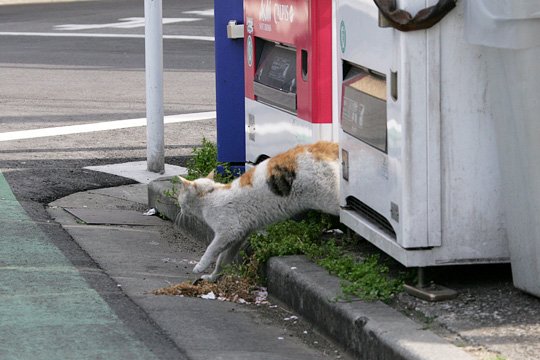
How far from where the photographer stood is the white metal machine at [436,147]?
5180 millimetres

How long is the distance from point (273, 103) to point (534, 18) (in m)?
2.82

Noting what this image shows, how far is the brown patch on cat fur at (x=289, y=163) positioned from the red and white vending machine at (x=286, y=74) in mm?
249

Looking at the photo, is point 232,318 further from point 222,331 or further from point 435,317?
point 435,317

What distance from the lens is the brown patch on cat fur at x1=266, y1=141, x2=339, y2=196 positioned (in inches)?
256

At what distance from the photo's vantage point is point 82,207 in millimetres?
8805

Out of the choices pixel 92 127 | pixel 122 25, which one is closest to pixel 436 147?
pixel 92 127

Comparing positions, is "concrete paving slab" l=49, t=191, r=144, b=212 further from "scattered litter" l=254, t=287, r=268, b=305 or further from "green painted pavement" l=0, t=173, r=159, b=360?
"scattered litter" l=254, t=287, r=268, b=305

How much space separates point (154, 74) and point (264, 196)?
3.23 metres

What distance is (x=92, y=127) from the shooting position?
1207 cm

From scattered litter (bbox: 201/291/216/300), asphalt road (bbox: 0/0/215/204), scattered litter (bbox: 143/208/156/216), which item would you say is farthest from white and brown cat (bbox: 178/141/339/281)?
asphalt road (bbox: 0/0/215/204)

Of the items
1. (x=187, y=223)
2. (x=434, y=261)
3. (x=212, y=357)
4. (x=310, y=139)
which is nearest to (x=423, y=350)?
(x=434, y=261)

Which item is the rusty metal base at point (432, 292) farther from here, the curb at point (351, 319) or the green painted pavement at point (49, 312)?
the green painted pavement at point (49, 312)

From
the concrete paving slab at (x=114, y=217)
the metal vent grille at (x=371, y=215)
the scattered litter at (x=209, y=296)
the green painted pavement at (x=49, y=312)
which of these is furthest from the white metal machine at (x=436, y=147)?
the concrete paving slab at (x=114, y=217)

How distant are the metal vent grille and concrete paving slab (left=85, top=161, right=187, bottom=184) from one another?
3.55 m
